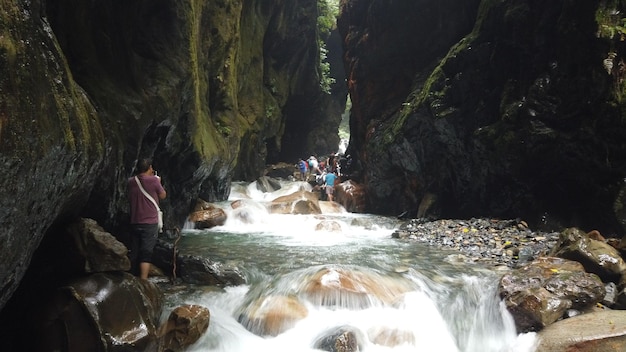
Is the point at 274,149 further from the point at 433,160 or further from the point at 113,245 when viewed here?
the point at 113,245

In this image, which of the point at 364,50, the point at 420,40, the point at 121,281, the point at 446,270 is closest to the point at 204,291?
the point at 121,281

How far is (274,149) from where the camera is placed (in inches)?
1160

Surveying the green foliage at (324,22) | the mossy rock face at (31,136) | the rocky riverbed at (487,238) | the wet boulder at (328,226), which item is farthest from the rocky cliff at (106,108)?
the green foliage at (324,22)

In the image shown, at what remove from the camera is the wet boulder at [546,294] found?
5.39 metres

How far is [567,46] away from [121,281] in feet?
36.7

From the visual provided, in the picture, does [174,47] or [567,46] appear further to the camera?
[567,46]

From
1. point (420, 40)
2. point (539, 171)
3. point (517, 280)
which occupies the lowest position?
point (517, 280)

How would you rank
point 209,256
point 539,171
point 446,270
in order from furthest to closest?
point 539,171 < point 209,256 < point 446,270

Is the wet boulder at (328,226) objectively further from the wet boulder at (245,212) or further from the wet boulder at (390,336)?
the wet boulder at (390,336)

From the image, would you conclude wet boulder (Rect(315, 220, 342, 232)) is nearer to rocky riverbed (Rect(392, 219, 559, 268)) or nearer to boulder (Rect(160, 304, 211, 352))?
rocky riverbed (Rect(392, 219, 559, 268))

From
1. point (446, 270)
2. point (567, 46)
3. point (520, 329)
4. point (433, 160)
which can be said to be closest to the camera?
point (520, 329)

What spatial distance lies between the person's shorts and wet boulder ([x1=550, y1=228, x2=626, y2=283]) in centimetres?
698

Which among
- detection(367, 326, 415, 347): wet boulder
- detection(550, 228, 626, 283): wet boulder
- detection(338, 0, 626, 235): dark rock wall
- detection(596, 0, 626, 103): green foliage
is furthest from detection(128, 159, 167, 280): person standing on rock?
detection(596, 0, 626, 103): green foliage

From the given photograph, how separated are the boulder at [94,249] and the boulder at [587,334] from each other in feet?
17.5
